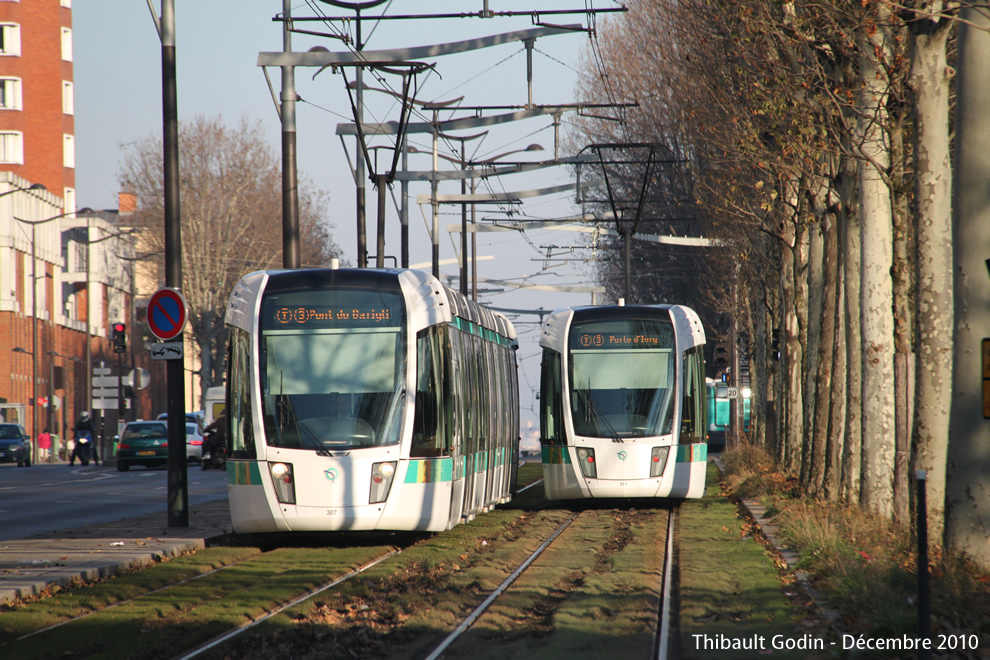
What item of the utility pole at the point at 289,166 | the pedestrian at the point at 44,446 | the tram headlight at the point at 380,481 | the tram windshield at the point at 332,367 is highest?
the utility pole at the point at 289,166

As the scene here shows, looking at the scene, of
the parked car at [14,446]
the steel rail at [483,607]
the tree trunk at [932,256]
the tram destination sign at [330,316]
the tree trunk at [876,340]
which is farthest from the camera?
the parked car at [14,446]

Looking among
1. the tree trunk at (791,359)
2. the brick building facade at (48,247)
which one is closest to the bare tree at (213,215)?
the brick building facade at (48,247)

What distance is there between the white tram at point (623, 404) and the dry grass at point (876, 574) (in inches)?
140

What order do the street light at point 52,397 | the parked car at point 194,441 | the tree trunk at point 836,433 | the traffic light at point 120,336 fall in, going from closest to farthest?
the tree trunk at point 836,433, the traffic light at point 120,336, the parked car at point 194,441, the street light at point 52,397

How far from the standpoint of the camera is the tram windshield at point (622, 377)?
20969mm

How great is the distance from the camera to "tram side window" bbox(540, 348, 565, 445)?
70.0ft

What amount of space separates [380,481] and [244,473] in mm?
1456

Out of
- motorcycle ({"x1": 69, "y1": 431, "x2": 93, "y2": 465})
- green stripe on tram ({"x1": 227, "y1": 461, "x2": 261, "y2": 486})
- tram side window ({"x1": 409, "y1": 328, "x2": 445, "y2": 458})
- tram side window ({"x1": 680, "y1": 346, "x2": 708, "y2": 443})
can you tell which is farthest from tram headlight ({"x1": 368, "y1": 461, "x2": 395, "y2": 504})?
motorcycle ({"x1": 69, "y1": 431, "x2": 93, "y2": 465})

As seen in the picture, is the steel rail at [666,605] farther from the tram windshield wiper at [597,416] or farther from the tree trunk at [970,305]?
the tram windshield wiper at [597,416]

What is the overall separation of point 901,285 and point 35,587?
908 centimetres

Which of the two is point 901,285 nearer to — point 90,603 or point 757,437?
point 90,603

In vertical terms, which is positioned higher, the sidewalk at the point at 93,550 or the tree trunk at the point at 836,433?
the tree trunk at the point at 836,433

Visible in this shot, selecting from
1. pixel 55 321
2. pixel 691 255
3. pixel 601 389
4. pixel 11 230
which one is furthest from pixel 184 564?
pixel 55 321

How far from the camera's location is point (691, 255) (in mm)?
56531
